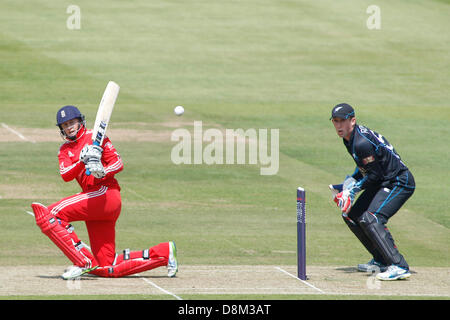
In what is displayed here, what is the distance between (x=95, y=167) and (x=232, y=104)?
55.9ft

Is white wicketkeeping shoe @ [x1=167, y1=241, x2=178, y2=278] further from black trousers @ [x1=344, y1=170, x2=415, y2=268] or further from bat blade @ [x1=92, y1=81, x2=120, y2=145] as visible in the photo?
black trousers @ [x1=344, y1=170, x2=415, y2=268]

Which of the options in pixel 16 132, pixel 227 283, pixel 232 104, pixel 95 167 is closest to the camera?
pixel 95 167

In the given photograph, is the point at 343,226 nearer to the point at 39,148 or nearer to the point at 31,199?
the point at 31,199

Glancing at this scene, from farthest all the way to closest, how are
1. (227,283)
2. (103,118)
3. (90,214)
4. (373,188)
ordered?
1. (373,188)
2. (103,118)
3. (90,214)
4. (227,283)

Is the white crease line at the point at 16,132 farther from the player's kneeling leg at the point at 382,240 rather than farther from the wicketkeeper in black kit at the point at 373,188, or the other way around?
the player's kneeling leg at the point at 382,240

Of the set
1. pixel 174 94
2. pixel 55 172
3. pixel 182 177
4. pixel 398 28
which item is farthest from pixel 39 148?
pixel 398 28

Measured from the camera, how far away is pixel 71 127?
31.8ft

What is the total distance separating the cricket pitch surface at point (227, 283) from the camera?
29.1ft

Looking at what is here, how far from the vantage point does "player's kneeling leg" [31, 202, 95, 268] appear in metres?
9.45

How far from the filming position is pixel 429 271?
10570 mm

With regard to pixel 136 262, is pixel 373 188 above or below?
above

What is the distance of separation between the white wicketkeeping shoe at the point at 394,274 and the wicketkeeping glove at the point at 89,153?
3300mm

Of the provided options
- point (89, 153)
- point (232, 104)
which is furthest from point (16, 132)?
point (89, 153)

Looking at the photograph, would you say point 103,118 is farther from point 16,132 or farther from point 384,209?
point 16,132
